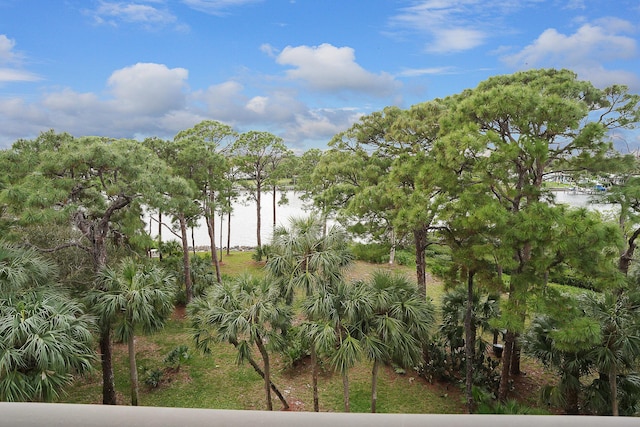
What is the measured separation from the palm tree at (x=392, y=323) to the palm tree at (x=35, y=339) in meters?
4.51

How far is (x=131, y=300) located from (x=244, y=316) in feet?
7.98

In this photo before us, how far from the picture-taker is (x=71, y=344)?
20.3ft

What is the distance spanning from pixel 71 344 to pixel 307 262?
3.97 meters

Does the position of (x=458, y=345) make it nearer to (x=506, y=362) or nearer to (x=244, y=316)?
(x=506, y=362)

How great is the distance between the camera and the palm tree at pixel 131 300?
25.3 feet

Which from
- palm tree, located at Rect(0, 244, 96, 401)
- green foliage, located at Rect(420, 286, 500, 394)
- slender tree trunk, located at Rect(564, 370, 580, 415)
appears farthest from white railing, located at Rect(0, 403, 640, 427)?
green foliage, located at Rect(420, 286, 500, 394)

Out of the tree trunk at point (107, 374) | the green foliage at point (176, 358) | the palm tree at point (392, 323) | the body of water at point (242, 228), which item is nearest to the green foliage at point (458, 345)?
the palm tree at point (392, 323)

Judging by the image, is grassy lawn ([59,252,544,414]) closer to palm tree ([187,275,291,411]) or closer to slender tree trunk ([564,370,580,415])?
palm tree ([187,275,291,411])

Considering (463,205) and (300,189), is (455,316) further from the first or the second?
(300,189)

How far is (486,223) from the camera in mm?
7812

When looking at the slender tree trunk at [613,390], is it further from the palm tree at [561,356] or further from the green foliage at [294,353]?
the green foliage at [294,353]

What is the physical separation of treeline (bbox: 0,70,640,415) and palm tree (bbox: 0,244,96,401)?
0.28 metres

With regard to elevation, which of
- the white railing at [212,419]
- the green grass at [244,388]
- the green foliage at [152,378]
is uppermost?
the white railing at [212,419]

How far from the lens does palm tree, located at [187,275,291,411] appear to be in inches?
275
